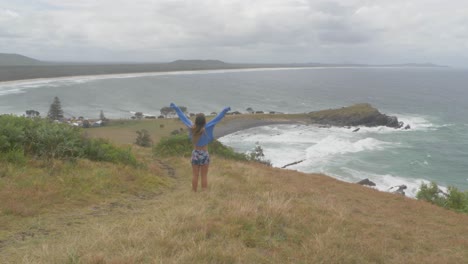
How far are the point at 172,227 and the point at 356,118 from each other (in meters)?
86.4

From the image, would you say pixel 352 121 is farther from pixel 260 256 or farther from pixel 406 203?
pixel 260 256

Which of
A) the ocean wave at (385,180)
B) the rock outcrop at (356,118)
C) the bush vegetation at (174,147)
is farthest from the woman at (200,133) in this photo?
the rock outcrop at (356,118)

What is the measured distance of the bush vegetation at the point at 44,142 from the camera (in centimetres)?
1010

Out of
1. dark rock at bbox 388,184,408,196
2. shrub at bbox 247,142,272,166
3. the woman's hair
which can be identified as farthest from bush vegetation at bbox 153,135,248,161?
dark rock at bbox 388,184,408,196

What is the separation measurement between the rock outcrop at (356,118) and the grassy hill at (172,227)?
77.6 m

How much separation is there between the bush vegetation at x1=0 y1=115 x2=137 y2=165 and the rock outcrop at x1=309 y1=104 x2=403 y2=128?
77849 millimetres

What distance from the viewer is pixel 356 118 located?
8656 centimetres

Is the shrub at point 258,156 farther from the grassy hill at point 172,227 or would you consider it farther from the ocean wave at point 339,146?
the grassy hill at point 172,227

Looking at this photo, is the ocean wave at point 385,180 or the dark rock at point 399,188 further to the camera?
the ocean wave at point 385,180

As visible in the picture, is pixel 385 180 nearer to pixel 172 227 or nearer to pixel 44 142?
pixel 44 142

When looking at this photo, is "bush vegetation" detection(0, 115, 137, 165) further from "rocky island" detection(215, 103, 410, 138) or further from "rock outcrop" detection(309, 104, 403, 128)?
"rock outcrop" detection(309, 104, 403, 128)

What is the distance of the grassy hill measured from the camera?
4.96 meters

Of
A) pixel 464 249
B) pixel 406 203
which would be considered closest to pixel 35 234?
pixel 464 249

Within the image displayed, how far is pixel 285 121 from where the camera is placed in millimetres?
86438
